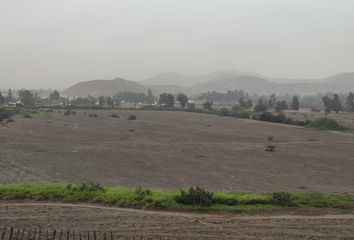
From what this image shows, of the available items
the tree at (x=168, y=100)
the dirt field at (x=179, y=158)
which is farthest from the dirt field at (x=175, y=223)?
the tree at (x=168, y=100)

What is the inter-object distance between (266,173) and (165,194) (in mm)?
16610

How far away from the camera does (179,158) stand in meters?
41.5

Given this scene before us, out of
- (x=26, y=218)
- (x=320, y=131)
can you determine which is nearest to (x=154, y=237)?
(x=26, y=218)

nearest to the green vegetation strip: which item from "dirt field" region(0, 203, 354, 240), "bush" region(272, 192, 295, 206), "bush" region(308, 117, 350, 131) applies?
"bush" region(272, 192, 295, 206)

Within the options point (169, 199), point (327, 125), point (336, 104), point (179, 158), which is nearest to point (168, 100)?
point (336, 104)

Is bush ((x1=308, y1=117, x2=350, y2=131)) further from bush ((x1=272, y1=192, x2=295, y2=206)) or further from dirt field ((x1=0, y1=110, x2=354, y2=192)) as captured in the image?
bush ((x1=272, y1=192, x2=295, y2=206))

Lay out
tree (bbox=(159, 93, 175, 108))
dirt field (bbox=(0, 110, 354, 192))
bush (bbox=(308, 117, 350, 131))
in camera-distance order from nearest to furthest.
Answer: dirt field (bbox=(0, 110, 354, 192)) < bush (bbox=(308, 117, 350, 131)) < tree (bbox=(159, 93, 175, 108))

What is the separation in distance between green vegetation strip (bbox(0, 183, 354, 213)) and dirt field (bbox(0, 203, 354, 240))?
0.78 m

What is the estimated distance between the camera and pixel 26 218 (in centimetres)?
1667

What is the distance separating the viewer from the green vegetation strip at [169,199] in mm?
18141

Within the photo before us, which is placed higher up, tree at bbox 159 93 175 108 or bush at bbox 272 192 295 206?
tree at bbox 159 93 175 108

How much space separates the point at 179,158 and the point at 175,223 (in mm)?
25392

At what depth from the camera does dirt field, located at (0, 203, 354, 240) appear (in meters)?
15.1

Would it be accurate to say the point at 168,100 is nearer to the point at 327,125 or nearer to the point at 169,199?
the point at 327,125
